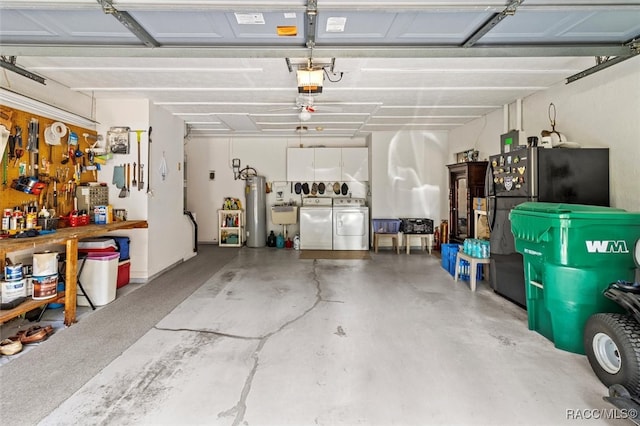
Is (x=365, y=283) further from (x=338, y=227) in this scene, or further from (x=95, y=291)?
(x=95, y=291)

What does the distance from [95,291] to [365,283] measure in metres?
3.23

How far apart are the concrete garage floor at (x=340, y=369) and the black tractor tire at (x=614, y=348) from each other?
126mm

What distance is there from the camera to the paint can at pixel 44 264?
9.57 ft

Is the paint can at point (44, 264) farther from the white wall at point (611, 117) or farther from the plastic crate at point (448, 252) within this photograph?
the white wall at point (611, 117)

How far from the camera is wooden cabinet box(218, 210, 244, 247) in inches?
297

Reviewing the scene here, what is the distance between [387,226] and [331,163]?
77.3 inches

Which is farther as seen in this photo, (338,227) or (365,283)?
(338,227)

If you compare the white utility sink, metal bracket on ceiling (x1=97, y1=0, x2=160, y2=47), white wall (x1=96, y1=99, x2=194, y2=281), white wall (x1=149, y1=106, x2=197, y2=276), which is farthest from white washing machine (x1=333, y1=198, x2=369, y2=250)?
metal bracket on ceiling (x1=97, y1=0, x2=160, y2=47)

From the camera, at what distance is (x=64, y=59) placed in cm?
315

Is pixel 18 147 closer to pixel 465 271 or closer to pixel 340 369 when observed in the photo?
pixel 340 369

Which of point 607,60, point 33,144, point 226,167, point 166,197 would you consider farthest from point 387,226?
point 33,144

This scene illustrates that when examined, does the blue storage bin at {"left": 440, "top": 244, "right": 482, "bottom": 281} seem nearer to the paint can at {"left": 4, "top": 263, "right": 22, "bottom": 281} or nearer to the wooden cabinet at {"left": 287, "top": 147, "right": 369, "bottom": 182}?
the wooden cabinet at {"left": 287, "top": 147, "right": 369, "bottom": 182}

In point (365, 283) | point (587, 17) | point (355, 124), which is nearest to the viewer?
point (587, 17)

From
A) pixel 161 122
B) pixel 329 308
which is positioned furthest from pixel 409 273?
pixel 161 122
